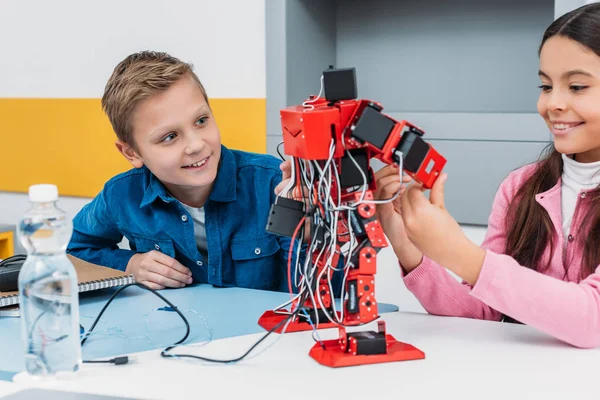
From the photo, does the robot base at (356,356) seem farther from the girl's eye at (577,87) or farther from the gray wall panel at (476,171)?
the gray wall panel at (476,171)

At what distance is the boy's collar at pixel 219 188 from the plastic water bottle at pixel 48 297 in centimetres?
57

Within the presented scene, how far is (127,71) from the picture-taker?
4.87 ft

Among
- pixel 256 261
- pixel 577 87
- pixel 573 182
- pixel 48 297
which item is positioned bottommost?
pixel 256 261

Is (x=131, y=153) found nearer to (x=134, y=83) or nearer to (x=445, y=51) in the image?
(x=134, y=83)

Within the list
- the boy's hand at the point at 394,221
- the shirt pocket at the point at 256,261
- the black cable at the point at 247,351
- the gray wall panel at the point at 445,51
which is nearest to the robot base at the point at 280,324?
the black cable at the point at 247,351

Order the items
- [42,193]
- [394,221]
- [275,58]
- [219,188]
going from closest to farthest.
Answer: [42,193] < [394,221] < [219,188] < [275,58]

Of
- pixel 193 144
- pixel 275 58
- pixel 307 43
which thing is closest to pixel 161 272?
pixel 193 144

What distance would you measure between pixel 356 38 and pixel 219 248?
118cm

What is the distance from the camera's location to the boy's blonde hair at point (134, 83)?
144 cm

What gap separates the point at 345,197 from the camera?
977mm

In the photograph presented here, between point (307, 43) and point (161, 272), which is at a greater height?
point (307, 43)

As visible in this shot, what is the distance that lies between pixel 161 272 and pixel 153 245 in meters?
0.18

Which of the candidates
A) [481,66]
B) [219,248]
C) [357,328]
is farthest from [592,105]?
[481,66]

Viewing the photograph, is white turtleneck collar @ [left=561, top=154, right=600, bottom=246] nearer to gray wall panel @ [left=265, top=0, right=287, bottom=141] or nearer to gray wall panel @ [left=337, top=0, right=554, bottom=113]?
gray wall panel @ [left=337, top=0, right=554, bottom=113]
